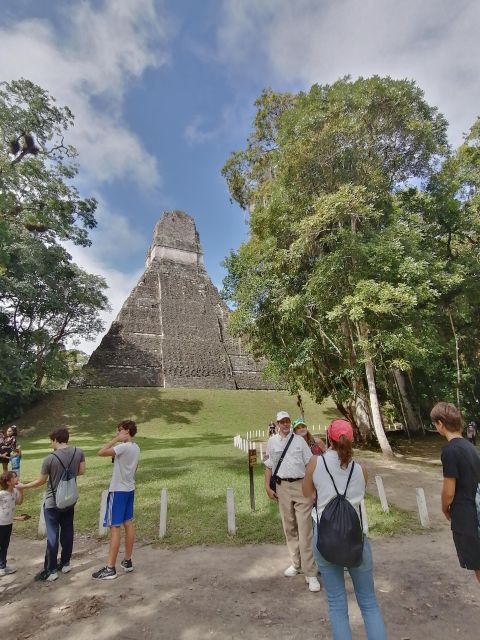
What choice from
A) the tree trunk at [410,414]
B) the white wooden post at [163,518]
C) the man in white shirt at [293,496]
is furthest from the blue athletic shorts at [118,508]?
the tree trunk at [410,414]

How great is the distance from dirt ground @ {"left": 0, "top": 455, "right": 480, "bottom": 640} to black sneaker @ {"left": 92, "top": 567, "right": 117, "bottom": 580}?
0.08 meters

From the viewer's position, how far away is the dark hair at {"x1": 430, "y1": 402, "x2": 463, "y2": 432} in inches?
113

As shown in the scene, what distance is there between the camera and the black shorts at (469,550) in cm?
268

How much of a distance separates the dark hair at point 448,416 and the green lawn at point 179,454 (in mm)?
3647

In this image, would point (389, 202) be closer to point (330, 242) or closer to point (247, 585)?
point (330, 242)

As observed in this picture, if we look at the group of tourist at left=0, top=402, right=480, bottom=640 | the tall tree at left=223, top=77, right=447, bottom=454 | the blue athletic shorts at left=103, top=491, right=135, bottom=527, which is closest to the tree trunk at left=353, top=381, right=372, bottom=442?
the tall tree at left=223, top=77, right=447, bottom=454

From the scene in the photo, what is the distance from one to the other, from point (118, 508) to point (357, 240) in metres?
10.6

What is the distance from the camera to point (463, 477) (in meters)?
2.71

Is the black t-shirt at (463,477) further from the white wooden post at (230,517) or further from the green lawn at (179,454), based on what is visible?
the white wooden post at (230,517)

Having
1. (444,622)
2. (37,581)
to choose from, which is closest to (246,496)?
(37,581)

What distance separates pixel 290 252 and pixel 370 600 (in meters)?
11.2

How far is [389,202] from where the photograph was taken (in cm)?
1393

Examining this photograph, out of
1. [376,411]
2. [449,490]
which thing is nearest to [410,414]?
[376,411]

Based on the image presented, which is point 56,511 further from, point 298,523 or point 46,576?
point 298,523
